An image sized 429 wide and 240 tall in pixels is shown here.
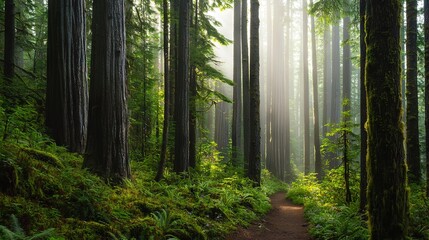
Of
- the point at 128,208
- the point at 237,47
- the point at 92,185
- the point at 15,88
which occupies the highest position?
the point at 237,47

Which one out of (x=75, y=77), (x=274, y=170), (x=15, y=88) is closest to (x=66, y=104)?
(x=75, y=77)

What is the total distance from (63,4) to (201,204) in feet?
18.7

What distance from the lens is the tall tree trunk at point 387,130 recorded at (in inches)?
165

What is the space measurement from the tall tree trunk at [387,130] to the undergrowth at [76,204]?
2.92m

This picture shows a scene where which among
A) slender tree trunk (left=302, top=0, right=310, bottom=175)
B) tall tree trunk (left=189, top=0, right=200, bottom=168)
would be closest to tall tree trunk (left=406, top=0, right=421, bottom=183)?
tall tree trunk (left=189, top=0, right=200, bottom=168)

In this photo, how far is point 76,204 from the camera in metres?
4.15

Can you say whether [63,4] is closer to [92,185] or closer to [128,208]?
[92,185]

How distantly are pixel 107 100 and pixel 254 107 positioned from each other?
7.42 metres

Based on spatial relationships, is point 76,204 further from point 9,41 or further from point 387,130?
point 9,41

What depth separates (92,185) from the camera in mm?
4926

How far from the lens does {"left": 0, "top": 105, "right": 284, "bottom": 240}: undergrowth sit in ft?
11.3

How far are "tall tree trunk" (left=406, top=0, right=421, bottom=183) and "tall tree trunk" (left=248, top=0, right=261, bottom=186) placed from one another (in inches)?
215

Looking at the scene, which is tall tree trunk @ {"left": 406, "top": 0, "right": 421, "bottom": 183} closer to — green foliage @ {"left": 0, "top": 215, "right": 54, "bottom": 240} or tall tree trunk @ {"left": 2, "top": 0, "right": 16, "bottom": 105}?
green foliage @ {"left": 0, "top": 215, "right": 54, "bottom": 240}

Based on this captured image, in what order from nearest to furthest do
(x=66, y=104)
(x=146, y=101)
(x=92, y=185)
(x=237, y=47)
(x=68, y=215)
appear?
(x=68, y=215) → (x=92, y=185) → (x=66, y=104) → (x=146, y=101) → (x=237, y=47)
